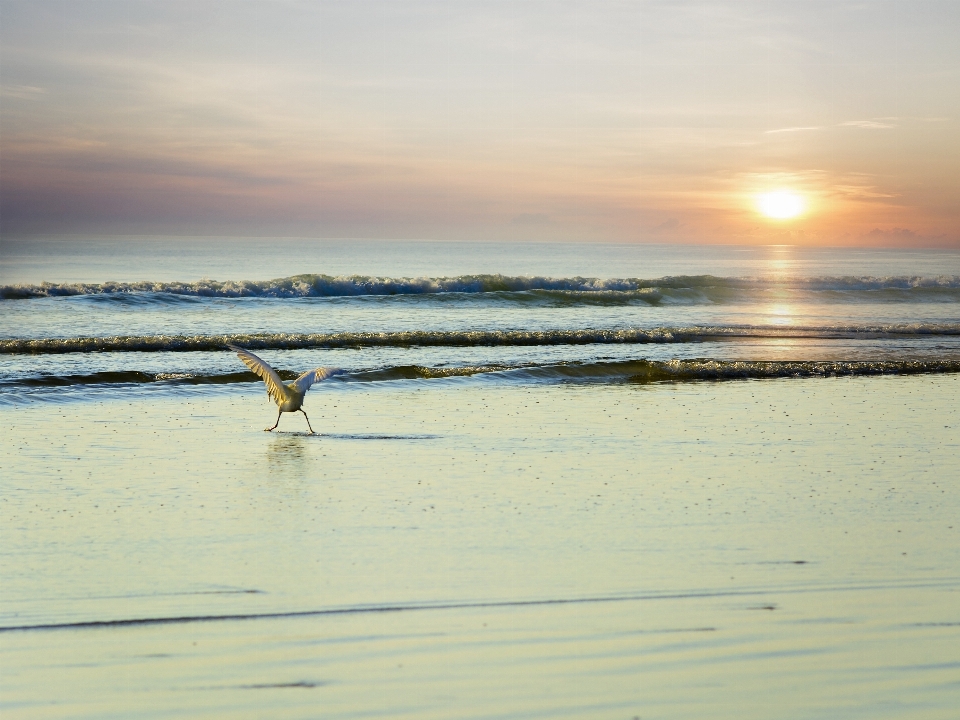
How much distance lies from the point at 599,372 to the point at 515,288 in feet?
71.5

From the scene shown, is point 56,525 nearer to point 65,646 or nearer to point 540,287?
point 65,646

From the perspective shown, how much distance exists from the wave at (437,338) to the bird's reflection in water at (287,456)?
1046 cm

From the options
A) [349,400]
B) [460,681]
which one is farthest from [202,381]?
[460,681]

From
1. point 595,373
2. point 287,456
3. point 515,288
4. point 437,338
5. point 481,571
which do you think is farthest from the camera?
point 515,288

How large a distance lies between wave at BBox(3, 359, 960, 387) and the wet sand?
4.26 metres

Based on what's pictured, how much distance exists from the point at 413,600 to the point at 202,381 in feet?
35.5

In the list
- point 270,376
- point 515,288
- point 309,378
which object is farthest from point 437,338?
point 515,288

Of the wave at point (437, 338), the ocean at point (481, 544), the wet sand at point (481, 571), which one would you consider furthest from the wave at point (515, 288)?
the wet sand at point (481, 571)

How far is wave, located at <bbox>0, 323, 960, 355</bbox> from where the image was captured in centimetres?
2014

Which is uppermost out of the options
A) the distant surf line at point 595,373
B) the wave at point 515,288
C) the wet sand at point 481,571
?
the wave at point 515,288

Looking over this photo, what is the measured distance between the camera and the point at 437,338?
2262cm

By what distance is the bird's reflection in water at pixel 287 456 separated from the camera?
29.3 ft

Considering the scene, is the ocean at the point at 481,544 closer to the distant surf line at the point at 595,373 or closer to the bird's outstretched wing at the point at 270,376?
the distant surf line at the point at 595,373

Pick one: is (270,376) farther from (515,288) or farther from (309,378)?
(515,288)
